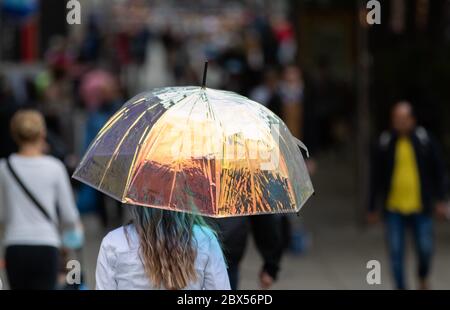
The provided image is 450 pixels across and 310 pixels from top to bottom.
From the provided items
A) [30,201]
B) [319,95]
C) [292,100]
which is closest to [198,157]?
[30,201]

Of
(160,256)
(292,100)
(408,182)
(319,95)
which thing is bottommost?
(319,95)

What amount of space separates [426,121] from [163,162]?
7668 millimetres

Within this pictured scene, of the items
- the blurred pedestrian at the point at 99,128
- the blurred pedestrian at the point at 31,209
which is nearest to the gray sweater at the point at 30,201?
the blurred pedestrian at the point at 31,209

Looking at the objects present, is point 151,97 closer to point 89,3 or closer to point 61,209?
point 61,209

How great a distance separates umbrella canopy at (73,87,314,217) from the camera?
4.57m

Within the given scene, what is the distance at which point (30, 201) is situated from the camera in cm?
693

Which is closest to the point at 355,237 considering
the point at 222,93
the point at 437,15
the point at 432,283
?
the point at 432,283

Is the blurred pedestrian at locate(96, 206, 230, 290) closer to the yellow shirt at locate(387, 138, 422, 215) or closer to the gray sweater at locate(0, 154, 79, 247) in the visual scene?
the gray sweater at locate(0, 154, 79, 247)

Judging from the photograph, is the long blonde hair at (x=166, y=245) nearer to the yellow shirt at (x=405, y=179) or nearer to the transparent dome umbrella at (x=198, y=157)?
the transparent dome umbrella at (x=198, y=157)

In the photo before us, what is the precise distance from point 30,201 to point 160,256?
271cm

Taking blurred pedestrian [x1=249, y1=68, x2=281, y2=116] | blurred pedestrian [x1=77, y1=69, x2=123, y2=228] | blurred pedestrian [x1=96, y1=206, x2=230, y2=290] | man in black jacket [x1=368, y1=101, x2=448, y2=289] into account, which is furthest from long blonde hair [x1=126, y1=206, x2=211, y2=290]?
blurred pedestrian [x1=77, y1=69, x2=123, y2=228]

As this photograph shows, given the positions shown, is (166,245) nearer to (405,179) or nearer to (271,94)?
(405,179)

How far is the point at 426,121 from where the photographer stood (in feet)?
39.0
